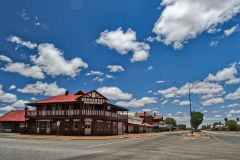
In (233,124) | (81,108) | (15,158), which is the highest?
(81,108)

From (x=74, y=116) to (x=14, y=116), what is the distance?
22.0 meters

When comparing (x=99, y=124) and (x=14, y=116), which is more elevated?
(x=14, y=116)

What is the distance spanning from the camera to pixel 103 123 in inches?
1355

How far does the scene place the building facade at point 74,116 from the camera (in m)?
32.1

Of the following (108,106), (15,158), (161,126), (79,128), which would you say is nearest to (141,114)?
(161,126)

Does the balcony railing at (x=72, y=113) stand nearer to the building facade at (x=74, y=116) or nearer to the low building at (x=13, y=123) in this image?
the building facade at (x=74, y=116)

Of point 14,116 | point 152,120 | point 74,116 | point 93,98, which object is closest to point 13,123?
point 14,116

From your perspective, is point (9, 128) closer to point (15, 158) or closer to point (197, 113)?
point (15, 158)

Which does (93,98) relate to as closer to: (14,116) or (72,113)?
(72,113)

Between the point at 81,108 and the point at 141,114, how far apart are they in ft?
186

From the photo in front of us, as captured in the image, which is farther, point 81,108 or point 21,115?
point 21,115

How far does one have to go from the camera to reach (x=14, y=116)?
4534 cm

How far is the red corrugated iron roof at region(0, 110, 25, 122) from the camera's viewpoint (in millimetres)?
42969

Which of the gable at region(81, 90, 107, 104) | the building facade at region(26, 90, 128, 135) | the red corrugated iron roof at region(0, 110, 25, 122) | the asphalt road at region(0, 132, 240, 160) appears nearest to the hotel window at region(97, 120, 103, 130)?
the building facade at region(26, 90, 128, 135)
